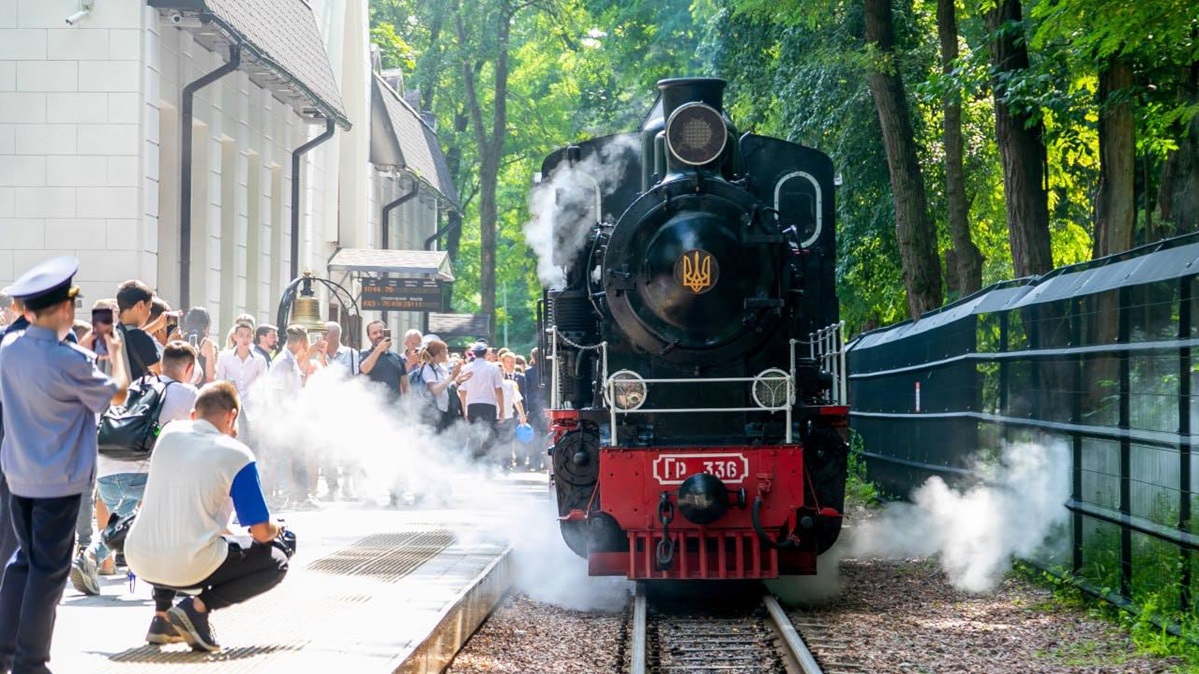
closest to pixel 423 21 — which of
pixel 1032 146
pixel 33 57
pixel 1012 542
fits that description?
pixel 33 57

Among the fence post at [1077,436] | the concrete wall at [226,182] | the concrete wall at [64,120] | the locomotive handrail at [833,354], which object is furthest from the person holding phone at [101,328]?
the concrete wall at [226,182]

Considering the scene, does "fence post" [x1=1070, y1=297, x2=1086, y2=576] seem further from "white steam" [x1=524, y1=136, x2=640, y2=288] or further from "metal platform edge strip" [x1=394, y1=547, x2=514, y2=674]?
"metal platform edge strip" [x1=394, y1=547, x2=514, y2=674]

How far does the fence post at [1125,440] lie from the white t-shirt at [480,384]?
10926 millimetres

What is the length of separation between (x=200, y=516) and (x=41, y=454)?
2.61 ft

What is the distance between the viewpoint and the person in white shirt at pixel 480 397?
19422 mm

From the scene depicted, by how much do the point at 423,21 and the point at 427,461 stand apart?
104 ft

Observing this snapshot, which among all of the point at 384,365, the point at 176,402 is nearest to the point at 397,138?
the point at 384,365

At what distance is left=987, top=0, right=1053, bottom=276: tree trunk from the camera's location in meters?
16.1

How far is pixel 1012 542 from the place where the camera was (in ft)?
38.8

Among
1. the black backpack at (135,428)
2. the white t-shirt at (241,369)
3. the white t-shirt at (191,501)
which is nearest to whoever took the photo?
the white t-shirt at (191,501)

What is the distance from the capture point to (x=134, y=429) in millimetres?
8469

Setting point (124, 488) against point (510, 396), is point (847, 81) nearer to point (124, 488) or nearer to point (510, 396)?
point (510, 396)

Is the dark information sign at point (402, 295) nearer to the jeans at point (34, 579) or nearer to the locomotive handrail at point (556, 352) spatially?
the locomotive handrail at point (556, 352)

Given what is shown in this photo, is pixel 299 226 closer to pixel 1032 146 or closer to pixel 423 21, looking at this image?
pixel 1032 146
